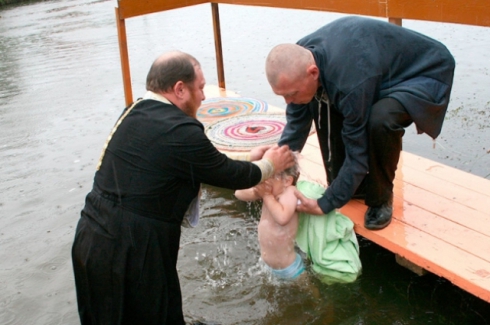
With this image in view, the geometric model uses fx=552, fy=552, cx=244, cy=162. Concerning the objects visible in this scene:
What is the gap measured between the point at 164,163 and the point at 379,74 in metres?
1.31

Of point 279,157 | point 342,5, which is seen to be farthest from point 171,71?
point 342,5

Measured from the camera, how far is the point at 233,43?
11797 millimetres

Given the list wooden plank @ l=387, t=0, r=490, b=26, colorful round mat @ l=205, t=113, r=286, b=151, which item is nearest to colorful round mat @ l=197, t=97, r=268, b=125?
colorful round mat @ l=205, t=113, r=286, b=151

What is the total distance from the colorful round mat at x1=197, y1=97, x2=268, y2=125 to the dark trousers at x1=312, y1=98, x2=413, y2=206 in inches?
95.8

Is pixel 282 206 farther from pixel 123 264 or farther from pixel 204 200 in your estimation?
pixel 204 200

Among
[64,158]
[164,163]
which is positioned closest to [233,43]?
[64,158]

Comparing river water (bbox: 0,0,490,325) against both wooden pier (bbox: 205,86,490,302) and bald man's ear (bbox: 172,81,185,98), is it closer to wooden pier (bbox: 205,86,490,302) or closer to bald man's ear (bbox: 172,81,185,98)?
wooden pier (bbox: 205,86,490,302)

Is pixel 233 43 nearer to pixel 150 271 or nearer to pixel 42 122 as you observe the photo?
pixel 42 122

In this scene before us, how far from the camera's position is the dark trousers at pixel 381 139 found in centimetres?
314

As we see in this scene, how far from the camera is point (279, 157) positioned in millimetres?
3346

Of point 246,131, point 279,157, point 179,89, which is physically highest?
point 179,89

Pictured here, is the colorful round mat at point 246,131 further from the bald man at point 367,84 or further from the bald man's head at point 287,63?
the bald man's head at point 287,63

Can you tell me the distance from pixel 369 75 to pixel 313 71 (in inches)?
12.1

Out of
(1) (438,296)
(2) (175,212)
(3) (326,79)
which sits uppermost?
(3) (326,79)
